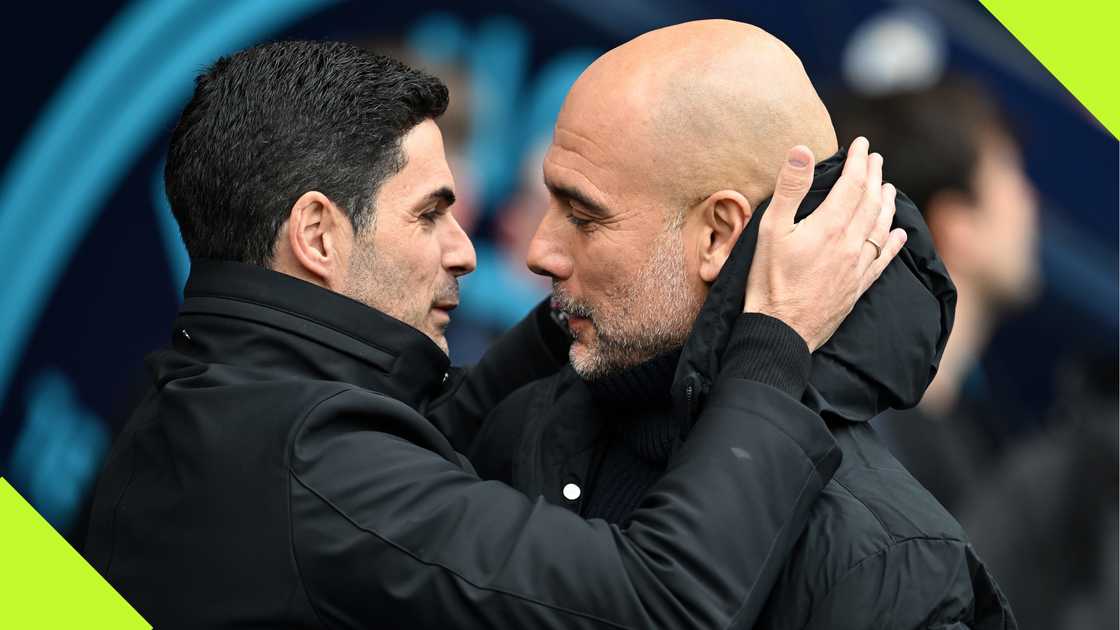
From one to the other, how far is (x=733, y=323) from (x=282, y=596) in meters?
0.81

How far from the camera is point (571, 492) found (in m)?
2.62

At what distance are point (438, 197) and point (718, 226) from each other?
62cm

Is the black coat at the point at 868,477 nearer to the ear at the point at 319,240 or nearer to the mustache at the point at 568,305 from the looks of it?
the mustache at the point at 568,305

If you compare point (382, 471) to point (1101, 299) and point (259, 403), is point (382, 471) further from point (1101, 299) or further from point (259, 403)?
point (1101, 299)

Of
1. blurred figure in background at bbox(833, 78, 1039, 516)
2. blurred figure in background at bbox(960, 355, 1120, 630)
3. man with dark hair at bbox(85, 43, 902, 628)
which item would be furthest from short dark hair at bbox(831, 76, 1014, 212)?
man with dark hair at bbox(85, 43, 902, 628)

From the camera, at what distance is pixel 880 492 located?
226 cm

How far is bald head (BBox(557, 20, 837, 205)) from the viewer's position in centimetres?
242

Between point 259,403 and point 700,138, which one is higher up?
point 700,138

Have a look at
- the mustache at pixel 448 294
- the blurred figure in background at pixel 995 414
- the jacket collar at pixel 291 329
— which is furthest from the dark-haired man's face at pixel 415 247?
the blurred figure in background at pixel 995 414

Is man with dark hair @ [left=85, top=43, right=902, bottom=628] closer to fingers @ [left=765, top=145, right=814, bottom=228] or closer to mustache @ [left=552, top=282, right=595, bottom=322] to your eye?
fingers @ [left=765, top=145, right=814, bottom=228]

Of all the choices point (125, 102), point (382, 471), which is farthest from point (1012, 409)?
point (382, 471)

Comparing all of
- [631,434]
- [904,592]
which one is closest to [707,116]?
[631,434]

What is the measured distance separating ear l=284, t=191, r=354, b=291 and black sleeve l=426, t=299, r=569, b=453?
21.9 inches

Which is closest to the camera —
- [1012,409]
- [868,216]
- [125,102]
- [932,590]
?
[932,590]
